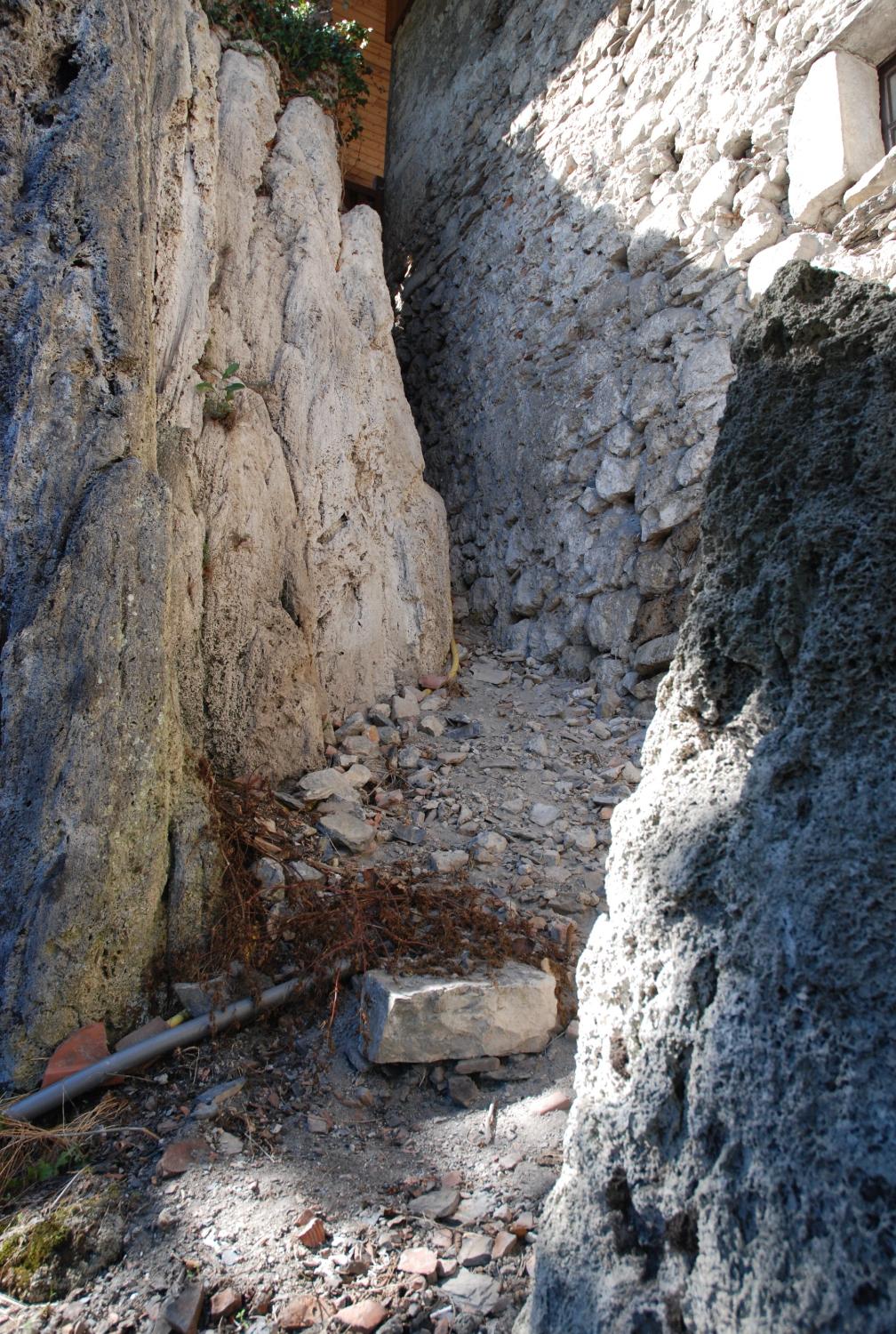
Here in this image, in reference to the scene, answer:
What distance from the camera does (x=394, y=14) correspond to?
8.02 metres

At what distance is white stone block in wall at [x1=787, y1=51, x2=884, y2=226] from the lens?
341 cm

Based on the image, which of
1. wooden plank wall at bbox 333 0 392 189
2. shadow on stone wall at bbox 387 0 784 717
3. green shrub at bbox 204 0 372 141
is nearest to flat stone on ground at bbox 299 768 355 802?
shadow on stone wall at bbox 387 0 784 717

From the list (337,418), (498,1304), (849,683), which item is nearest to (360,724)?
(337,418)

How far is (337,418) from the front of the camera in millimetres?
4691

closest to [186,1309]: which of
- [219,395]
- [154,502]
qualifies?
[154,502]

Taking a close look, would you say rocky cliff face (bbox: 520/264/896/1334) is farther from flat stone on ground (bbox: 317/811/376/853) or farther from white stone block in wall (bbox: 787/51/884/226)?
white stone block in wall (bbox: 787/51/884/226)

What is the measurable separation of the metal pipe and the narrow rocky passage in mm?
49

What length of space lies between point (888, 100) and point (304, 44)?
3.88 meters

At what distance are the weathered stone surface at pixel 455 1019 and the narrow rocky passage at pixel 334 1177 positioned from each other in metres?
0.05

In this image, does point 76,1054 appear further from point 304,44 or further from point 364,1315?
point 304,44

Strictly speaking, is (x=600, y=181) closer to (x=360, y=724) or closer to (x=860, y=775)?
(x=360, y=724)

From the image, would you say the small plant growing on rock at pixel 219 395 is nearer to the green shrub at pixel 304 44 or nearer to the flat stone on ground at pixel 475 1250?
the green shrub at pixel 304 44

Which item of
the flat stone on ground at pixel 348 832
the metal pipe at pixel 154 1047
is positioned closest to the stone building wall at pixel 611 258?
the flat stone on ground at pixel 348 832

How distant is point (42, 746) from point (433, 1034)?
4.33 ft
